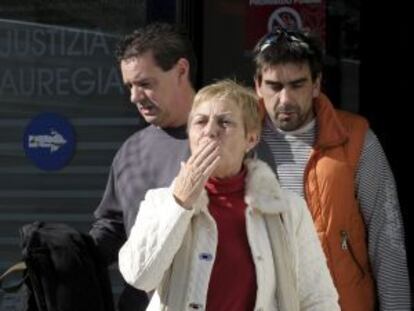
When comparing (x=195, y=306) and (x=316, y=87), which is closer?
(x=195, y=306)

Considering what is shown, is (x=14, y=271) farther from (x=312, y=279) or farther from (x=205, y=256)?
(x=312, y=279)

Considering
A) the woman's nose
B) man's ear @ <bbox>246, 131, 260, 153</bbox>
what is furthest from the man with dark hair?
the woman's nose

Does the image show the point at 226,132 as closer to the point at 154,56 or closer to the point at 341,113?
the point at 154,56

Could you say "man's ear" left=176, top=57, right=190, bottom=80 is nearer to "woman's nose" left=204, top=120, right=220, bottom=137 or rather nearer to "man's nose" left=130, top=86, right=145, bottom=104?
"man's nose" left=130, top=86, right=145, bottom=104

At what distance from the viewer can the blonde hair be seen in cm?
268

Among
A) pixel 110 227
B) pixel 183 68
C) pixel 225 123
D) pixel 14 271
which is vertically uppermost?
pixel 183 68

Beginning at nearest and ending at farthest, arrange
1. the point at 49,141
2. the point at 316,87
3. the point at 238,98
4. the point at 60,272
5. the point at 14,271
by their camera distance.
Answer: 1. the point at 238,98
2. the point at 60,272
3. the point at 14,271
4. the point at 316,87
5. the point at 49,141

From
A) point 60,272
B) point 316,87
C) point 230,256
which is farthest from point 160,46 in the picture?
point 230,256

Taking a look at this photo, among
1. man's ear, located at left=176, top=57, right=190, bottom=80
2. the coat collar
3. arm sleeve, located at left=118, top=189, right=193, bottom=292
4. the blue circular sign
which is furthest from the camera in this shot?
the blue circular sign

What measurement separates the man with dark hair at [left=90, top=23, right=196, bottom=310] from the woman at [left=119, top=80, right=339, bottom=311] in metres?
0.49

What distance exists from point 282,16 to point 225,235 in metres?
2.17

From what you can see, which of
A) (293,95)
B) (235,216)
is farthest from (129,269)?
(293,95)

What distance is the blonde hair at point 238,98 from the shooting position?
2.68 metres

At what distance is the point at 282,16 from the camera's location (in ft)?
15.2
